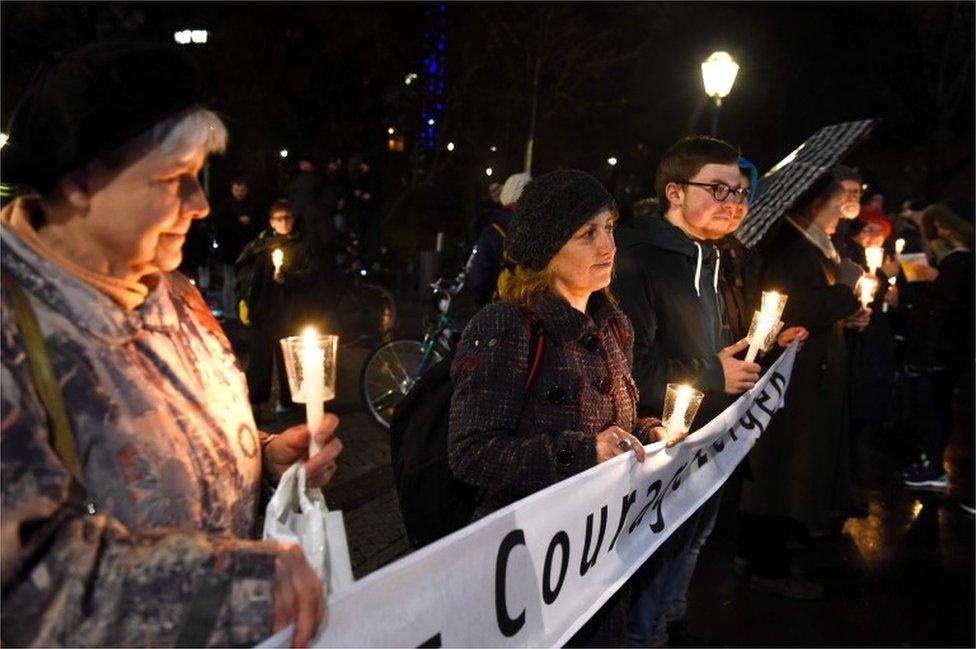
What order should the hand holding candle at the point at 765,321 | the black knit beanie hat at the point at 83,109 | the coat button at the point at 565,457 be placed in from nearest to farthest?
1. the black knit beanie hat at the point at 83,109
2. the coat button at the point at 565,457
3. the hand holding candle at the point at 765,321

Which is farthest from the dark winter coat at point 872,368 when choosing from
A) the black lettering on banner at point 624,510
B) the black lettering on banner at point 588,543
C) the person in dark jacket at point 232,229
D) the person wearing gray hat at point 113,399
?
the person in dark jacket at point 232,229

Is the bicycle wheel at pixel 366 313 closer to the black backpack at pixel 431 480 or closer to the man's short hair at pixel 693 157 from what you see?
the man's short hair at pixel 693 157

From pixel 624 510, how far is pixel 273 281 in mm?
5658

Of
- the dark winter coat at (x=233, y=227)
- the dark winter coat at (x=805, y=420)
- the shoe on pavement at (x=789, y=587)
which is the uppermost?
the dark winter coat at (x=233, y=227)

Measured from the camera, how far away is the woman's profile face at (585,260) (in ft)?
9.50

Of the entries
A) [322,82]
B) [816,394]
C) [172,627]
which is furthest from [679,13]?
[172,627]

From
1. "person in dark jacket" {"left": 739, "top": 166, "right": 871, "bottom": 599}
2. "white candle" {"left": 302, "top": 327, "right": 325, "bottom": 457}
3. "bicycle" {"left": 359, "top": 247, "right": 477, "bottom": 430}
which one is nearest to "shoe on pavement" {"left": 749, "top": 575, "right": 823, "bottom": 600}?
"person in dark jacket" {"left": 739, "top": 166, "right": 871, "bottom": 599}

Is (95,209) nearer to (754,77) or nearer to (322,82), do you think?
(322,82)

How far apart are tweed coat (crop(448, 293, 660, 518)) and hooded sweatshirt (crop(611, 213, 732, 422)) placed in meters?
0.68

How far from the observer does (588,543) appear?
2.70 m

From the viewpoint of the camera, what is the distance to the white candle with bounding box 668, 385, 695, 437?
283 centimetres

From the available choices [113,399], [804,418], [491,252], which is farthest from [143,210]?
[491,252]

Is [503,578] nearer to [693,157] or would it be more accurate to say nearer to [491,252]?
[693,157]

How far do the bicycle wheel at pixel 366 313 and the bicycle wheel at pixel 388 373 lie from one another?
3482 mm
